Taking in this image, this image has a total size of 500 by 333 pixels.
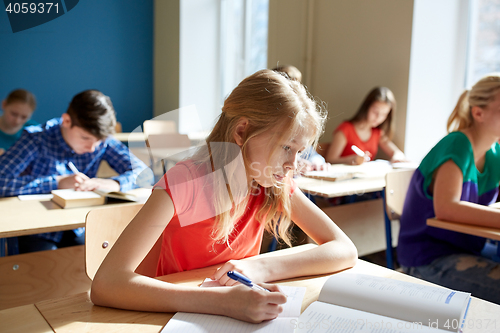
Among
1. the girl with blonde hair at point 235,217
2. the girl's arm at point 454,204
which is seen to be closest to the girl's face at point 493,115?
the girl's arm at point 454,204

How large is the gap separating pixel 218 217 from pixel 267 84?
13.7 inches

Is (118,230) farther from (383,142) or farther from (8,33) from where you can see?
(8,33)

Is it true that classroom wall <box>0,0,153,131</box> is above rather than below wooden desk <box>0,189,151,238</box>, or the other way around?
above

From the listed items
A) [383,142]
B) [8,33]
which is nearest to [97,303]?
[383,142]

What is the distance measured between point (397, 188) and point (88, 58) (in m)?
4.72

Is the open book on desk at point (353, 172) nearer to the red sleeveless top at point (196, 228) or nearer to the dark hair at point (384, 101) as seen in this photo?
the dark hair at point (384, 101)

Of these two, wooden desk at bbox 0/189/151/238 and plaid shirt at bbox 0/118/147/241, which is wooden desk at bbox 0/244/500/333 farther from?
plaid shirt at bbox 0/118/147/241

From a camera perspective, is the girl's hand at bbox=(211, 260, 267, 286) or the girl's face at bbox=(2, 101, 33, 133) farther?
the girl's face at bbox=(2, 101, 33, 133)

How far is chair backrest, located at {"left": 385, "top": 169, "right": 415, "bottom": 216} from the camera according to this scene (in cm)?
179

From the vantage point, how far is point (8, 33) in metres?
4.82

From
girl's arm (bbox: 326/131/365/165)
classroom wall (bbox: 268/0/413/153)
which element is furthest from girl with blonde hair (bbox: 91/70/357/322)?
classroom wall (bbox: 268/0/413/153)

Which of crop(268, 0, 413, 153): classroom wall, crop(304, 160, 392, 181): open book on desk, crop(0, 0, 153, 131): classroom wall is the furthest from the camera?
crop(0, 0, 153, 131): classroom wall

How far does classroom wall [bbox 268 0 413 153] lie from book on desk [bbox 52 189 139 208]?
228 cm

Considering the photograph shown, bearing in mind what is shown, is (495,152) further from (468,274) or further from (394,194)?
(468,274)
